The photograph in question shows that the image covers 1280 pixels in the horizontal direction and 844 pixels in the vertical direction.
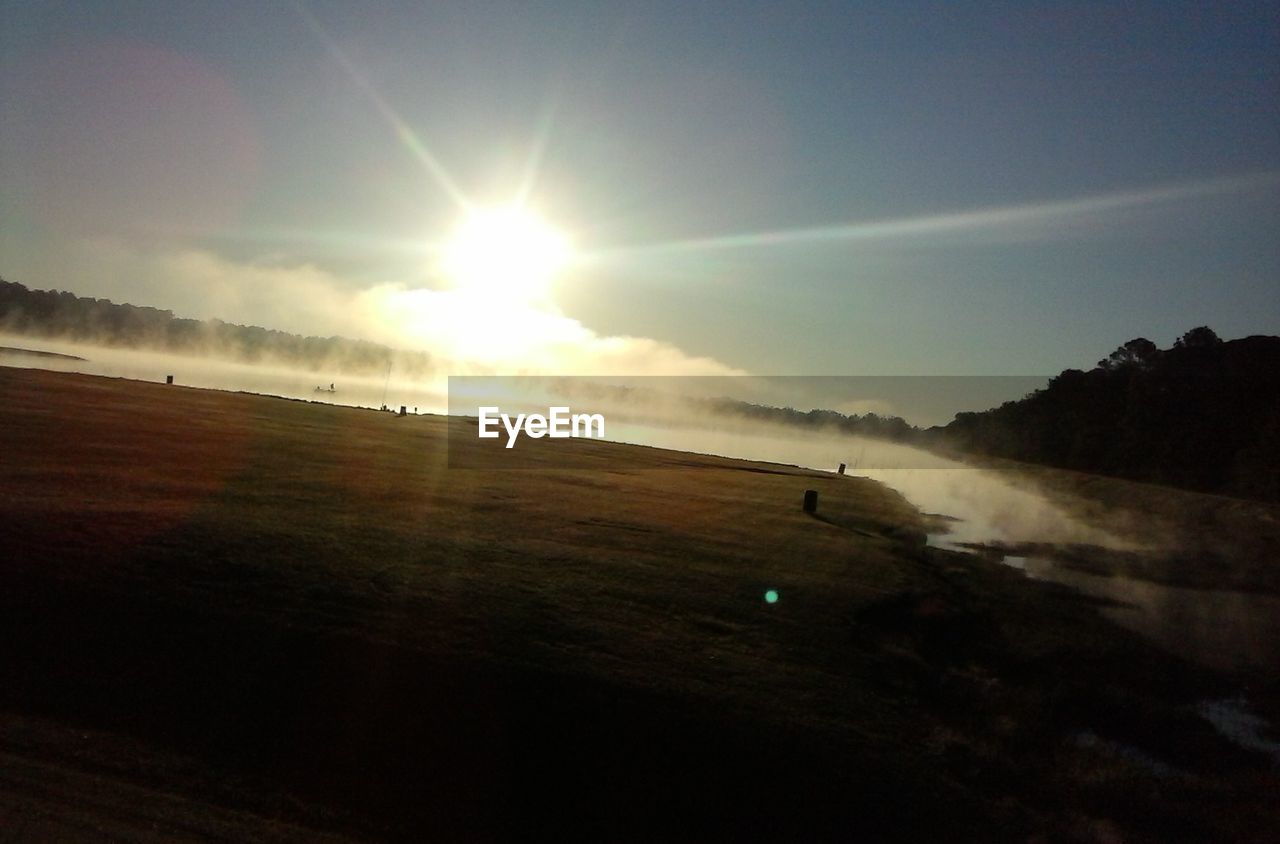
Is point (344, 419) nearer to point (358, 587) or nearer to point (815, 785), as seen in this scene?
point (358, 587)

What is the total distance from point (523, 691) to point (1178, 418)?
95.0 metres

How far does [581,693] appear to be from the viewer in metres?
14.7

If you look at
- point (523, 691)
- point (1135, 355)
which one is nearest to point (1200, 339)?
point (1135, 355)

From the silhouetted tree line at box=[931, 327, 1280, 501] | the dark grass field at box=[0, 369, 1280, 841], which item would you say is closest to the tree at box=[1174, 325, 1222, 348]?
the silhouetted tree line at box=[931, 327, 1280, 501]

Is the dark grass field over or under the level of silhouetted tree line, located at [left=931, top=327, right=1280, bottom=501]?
under

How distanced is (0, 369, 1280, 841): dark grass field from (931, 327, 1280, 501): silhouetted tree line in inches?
2540

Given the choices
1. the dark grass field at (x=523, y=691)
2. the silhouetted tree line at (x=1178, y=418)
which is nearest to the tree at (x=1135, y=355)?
the silhouetted tree line at (x=1178, y=418)

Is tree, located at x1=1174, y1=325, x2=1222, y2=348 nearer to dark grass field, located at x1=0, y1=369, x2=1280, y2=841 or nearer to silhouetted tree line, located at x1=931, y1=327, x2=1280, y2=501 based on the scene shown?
silhouetted tree line, located at x1=931, y1=327, x2=1280, y2=501

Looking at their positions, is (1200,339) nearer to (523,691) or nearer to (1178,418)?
(1178,418)

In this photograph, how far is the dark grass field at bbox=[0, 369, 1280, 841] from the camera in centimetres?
1159

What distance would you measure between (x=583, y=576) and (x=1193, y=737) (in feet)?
44.7

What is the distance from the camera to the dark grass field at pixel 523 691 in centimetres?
1159

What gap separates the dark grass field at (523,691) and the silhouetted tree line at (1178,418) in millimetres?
64524

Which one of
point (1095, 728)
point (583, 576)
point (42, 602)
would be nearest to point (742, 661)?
point (583, 576)
